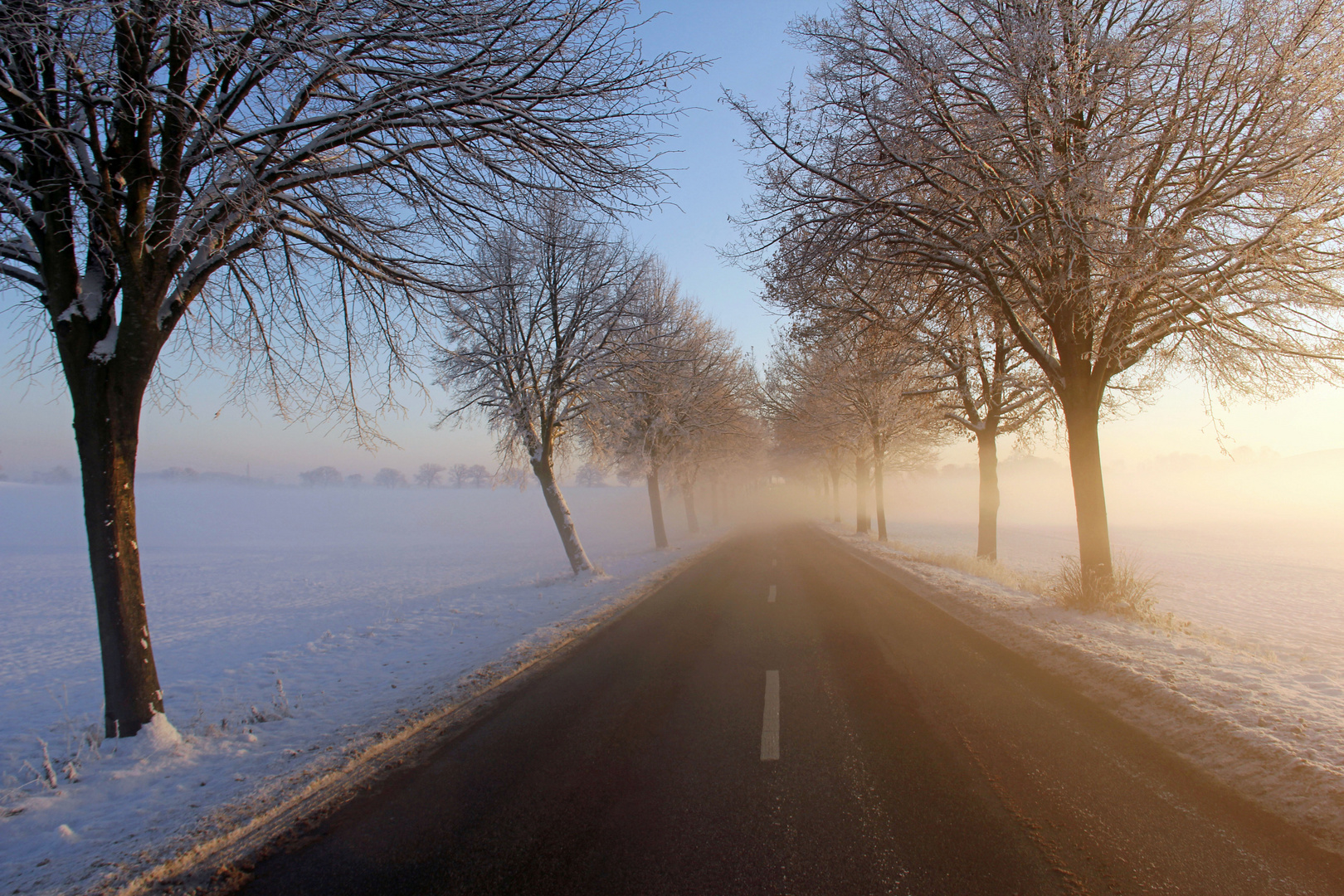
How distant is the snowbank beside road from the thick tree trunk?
679 cm

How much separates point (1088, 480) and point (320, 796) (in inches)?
395

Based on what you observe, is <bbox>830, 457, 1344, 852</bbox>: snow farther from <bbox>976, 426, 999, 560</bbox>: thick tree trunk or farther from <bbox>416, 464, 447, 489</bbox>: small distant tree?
<bbox>416, 464, 447, 489</bbox>: small distant tree

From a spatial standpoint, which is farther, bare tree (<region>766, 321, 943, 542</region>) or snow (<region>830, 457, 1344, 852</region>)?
bare tree (<region>766, 321, 943, 542</region>)

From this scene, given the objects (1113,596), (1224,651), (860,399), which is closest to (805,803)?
(1224,651)

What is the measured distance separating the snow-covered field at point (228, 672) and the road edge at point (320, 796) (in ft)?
0.37

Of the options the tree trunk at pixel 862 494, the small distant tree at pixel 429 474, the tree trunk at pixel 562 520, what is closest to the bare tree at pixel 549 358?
the tree trunk at pixel 562 520

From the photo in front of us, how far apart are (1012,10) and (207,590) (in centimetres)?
2423

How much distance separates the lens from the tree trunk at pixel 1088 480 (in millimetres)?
8438

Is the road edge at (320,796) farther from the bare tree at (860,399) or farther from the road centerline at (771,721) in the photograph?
the bare tree at (860,399)

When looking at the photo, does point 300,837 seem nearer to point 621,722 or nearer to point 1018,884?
point 621,722

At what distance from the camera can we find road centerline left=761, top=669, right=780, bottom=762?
4066 millimetres

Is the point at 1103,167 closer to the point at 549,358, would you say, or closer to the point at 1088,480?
the point at 1088,480

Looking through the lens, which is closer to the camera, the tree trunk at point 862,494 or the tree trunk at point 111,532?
the tree trunk at point 111,532

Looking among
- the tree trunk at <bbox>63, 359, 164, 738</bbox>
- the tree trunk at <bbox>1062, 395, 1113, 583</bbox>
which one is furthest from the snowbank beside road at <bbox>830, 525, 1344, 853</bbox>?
the tree trunk at <bbox>63, 359, 164, 738</bbox>
